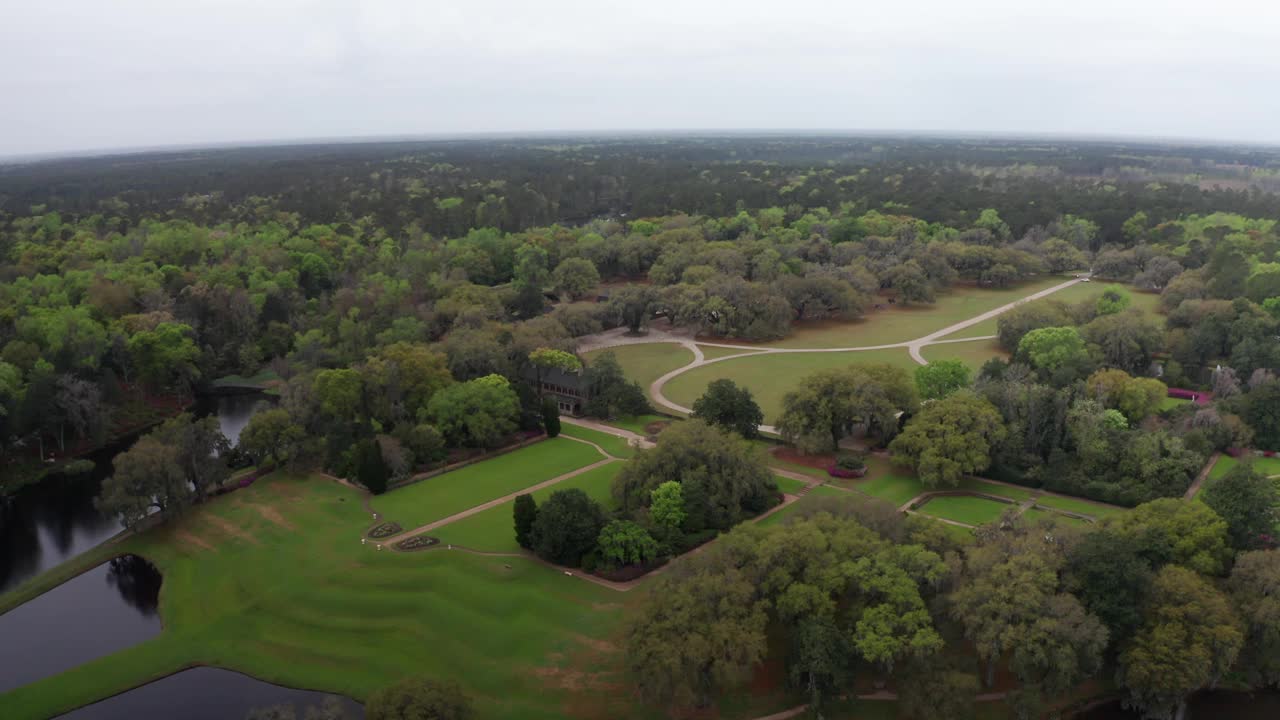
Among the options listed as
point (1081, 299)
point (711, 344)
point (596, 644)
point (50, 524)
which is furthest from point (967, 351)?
point (50, 524)

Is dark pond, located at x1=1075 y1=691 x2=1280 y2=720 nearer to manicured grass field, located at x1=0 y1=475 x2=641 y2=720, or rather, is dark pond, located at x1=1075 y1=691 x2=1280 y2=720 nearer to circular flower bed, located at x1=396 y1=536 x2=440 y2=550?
manicured grass field, located at x1=0 y1=475 x2=641 y2=720

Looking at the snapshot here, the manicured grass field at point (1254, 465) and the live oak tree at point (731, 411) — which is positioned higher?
the live oak tree at point (731, 411)

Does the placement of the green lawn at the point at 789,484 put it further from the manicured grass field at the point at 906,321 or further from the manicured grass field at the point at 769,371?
the manicured grass field at the point at 906,321

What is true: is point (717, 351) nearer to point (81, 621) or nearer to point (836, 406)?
point (836, 406)

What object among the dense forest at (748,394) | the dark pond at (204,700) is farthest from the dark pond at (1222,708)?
the dark pond at (204,700)

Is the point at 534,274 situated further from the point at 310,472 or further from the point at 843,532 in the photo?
the point at 843,532

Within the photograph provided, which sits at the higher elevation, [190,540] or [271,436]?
[271,436]

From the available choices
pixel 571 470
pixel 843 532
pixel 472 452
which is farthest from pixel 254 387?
pixel 843 532
